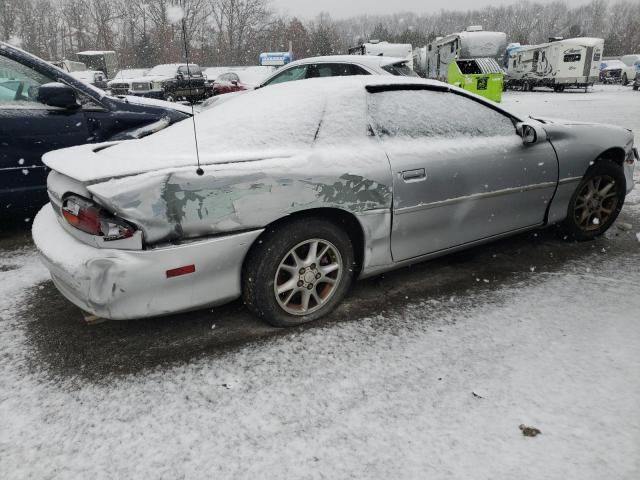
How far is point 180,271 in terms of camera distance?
224 cm

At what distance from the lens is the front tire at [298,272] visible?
2459mm

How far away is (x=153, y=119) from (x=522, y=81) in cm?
3023

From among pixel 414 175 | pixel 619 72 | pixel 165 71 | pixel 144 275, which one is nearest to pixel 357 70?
pixel 414 175

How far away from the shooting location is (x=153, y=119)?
462 cm

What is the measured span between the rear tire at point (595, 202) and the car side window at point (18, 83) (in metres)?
4.67

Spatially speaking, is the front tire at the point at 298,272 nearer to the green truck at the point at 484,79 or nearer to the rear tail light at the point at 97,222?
the rear tail light at the point at 97,222

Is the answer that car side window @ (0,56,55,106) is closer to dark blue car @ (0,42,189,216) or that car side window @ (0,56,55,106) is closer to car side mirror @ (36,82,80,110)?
dark blue car @ (0,42,189,216)

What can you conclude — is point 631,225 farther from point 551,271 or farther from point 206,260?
point 206,260

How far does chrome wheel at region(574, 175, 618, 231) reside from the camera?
3.86 m

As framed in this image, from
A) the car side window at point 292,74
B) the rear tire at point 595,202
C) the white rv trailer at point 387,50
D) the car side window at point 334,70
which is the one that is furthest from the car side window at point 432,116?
the white rv trailer at point 387,50

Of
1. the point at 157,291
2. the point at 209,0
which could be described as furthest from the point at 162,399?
the point at 209,0

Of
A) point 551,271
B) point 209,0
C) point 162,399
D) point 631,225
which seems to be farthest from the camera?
point 209,0

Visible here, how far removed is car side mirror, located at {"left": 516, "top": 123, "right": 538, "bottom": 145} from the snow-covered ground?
1.18 metres

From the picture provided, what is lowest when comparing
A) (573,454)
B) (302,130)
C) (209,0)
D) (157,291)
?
(573,454)
